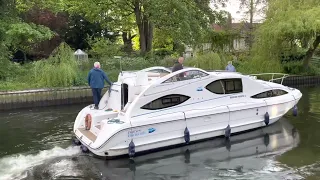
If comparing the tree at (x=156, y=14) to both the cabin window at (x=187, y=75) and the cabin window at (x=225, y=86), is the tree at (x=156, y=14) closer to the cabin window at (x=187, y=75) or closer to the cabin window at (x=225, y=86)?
the cabin window at (x=225, y=86)

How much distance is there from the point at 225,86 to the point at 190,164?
2.99 m

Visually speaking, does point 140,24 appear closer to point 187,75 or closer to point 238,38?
point 238,38

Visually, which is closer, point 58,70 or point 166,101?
point 166,101

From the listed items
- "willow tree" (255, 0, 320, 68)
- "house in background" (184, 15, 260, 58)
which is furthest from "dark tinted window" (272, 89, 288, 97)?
"house in background" (184, 15, 260, 58)

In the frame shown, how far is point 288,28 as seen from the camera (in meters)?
19.7

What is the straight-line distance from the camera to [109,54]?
22656mm

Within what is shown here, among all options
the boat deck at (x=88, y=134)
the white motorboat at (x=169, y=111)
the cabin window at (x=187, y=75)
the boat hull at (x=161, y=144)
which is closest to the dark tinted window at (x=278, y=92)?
the white motorboat at (x=169, y=111)

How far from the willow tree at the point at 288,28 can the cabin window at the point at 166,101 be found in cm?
1173

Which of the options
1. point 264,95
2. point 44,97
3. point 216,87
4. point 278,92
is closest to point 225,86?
point 216,87

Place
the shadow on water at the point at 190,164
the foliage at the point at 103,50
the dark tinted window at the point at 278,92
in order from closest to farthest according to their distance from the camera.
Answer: the shadow on water at the point at 190,164
the dark tinted window at the point at 278,92
the foliage at the point at 103,50

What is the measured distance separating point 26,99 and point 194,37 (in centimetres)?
1065

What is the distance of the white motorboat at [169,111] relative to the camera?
9070 millimetres

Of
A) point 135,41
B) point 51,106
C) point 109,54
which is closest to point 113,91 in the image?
point 51,106

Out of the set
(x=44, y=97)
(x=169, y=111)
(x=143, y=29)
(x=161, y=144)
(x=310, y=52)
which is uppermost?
(x=143, y=29)
